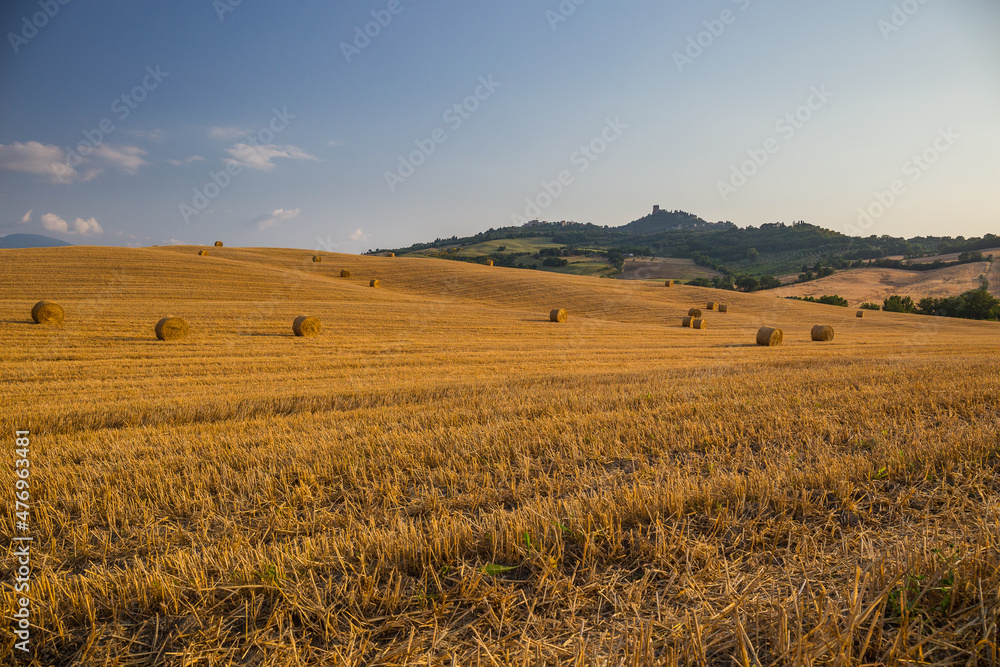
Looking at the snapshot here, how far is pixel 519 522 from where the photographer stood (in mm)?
3045

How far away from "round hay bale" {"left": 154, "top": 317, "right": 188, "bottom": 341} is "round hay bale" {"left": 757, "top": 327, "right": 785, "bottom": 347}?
88.0 feet

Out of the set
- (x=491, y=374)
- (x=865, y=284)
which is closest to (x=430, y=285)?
(x=491, y=374)

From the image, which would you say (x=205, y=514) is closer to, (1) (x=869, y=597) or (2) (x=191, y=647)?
(2) (x=191, y=647)

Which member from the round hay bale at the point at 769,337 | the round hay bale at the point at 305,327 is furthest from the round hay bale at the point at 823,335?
the round hay bale at the point at 305,327

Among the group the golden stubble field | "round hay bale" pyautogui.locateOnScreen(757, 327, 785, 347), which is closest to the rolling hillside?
"round hay bale" pyautogui.locateOnScreen(757, 327, 785, 347)

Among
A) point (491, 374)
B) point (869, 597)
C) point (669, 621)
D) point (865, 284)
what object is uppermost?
point (865, 284)

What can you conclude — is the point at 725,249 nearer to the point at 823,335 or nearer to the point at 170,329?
the point at 823,335

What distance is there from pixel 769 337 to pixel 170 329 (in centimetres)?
2726

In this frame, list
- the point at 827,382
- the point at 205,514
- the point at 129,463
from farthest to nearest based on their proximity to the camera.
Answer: the point at 827,382, the point at 129,463, the point at 205,514

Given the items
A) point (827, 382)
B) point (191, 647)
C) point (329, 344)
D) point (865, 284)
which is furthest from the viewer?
point (865, 284)

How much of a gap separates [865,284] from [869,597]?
83665mm

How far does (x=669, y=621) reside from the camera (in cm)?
210

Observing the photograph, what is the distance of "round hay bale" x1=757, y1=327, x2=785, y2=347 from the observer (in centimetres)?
2292

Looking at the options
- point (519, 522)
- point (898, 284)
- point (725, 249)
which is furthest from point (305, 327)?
point (725, 249)
